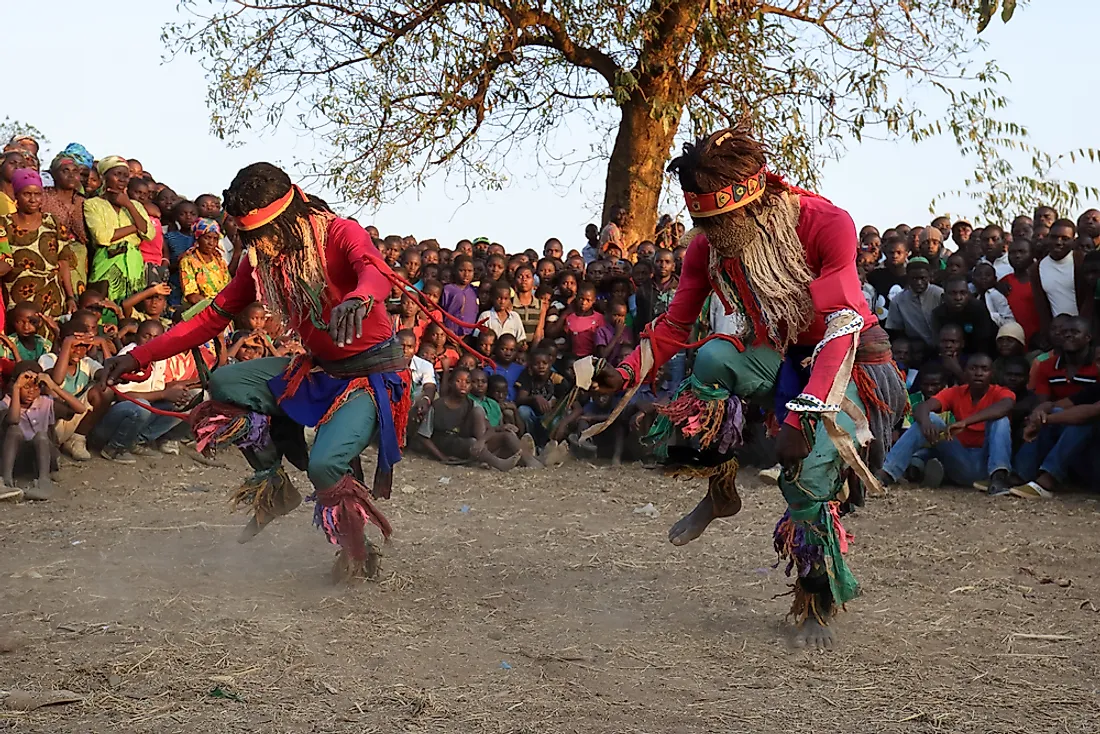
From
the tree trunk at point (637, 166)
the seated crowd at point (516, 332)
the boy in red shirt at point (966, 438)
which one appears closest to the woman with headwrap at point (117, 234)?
the seated crowd at point (516, 332)

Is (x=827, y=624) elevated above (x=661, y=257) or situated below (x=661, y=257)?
below

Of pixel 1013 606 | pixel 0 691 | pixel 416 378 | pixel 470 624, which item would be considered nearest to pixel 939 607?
pixel 1013 606

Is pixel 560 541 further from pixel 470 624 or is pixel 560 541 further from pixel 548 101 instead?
pixel 548 101

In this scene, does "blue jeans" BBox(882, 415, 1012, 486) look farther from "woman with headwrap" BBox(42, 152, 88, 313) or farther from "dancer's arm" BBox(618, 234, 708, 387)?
"woman with headwrap" BBox(42, 152, 88, 313)

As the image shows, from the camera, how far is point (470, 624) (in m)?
4.65

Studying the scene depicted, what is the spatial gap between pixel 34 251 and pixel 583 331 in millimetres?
4217

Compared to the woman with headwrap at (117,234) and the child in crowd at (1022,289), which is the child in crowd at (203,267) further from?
the child in crowd at (1022,289)

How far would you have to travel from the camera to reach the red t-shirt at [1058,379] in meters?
7.89

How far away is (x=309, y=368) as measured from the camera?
510cm

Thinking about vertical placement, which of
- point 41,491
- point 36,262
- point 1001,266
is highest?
point 1001,266

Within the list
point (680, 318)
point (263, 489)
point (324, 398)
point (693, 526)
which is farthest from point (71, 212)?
point (693, 526)

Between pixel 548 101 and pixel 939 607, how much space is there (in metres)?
8.54

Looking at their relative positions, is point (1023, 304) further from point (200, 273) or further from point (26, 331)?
point (26, 331)

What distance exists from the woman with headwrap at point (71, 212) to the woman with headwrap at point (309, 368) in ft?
14.9
